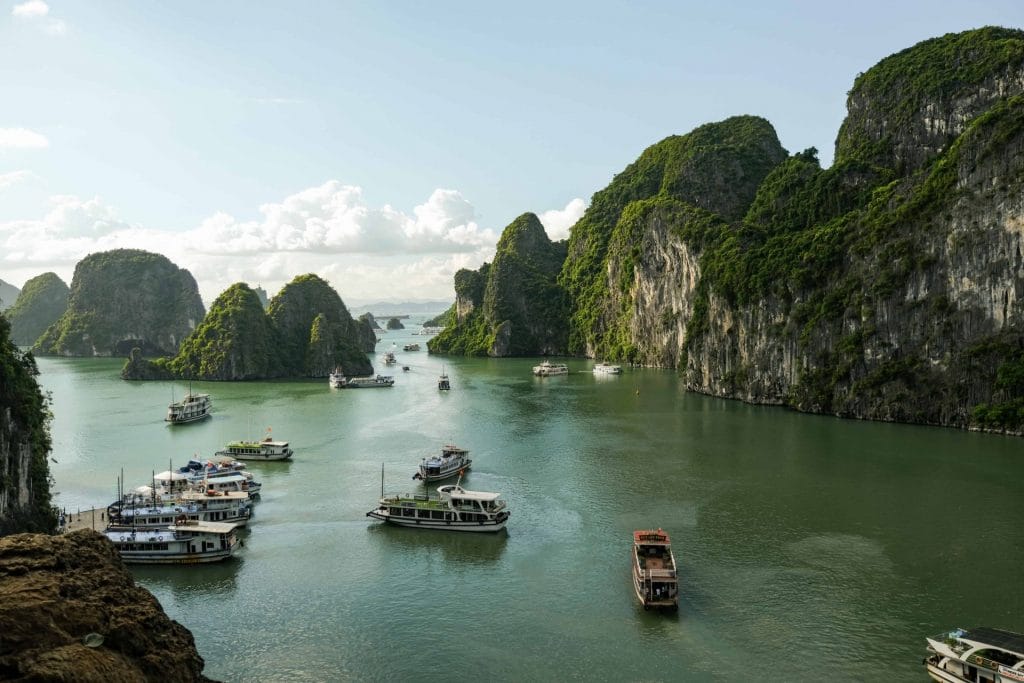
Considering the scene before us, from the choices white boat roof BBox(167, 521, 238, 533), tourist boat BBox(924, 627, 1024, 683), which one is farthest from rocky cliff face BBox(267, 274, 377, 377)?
Result: tourist boat BBox(924, 627, 1024, 683)

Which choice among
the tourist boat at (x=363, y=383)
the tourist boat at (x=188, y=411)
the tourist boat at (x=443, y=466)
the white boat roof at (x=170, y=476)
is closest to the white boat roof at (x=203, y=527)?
the white boat roof at (x=170, y=476)

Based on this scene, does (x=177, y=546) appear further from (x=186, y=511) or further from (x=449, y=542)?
(x=449, y=542)

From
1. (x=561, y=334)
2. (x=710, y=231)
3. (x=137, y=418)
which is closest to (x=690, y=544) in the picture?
(x=137, y=418)

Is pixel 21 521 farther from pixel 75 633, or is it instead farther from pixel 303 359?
pixel 303 359

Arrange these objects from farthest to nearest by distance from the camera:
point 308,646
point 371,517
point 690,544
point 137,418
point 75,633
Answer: point 137,418
point 371,517
point 690,544
point 308,646
point 75,633

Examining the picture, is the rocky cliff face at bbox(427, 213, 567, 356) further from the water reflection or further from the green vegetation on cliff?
the water reflection

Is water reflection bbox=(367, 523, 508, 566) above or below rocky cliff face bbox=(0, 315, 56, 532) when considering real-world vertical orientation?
below

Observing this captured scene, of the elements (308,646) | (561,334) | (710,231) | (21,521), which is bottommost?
(308,646)

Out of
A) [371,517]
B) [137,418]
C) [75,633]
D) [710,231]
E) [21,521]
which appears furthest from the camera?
[710,231]
